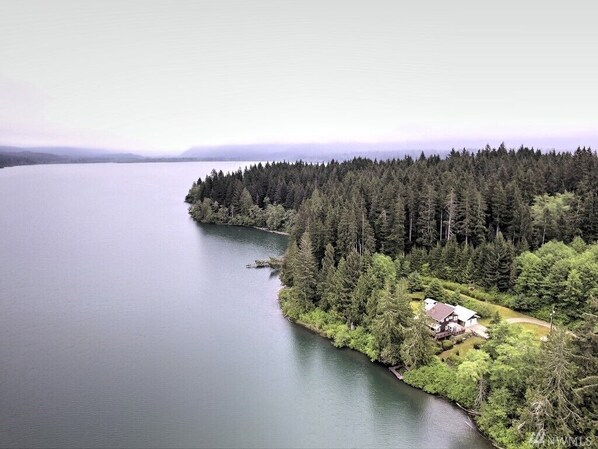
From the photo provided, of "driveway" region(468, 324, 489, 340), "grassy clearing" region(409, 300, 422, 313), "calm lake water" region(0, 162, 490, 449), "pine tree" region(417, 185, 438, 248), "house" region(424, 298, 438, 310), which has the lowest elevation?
"calm lake water" region(0, 162, 490, 449)

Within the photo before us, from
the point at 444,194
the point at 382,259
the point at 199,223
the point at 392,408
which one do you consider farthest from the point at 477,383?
the point at 199,223

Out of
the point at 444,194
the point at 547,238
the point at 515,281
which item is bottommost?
the point at 515,281

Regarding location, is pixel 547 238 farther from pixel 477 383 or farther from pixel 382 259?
pixel 477 383

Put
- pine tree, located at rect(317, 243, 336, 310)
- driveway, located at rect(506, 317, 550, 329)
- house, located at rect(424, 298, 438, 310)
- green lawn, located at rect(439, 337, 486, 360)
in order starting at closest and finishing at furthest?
green lawn, located at rect(439, 337, 486, 360) → driveway, located at rect(506, 317, 550, 329) → house, located at rect(424, 298, 438, 310) → pine tree, located at rect(317, 243, 336, 310)

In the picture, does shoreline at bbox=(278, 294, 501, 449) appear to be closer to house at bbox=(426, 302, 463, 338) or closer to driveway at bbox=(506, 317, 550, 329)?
house at bbox=(426, 302, 463, 338)

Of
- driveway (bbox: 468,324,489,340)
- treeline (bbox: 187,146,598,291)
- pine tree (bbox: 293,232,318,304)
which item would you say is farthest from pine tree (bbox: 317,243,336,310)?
driveway (bbox: 468,324,489,340)

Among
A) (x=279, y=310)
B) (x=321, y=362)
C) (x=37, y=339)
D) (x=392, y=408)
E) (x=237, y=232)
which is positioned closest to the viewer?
(x=392, y=408)

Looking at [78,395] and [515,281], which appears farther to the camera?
[515,281]
